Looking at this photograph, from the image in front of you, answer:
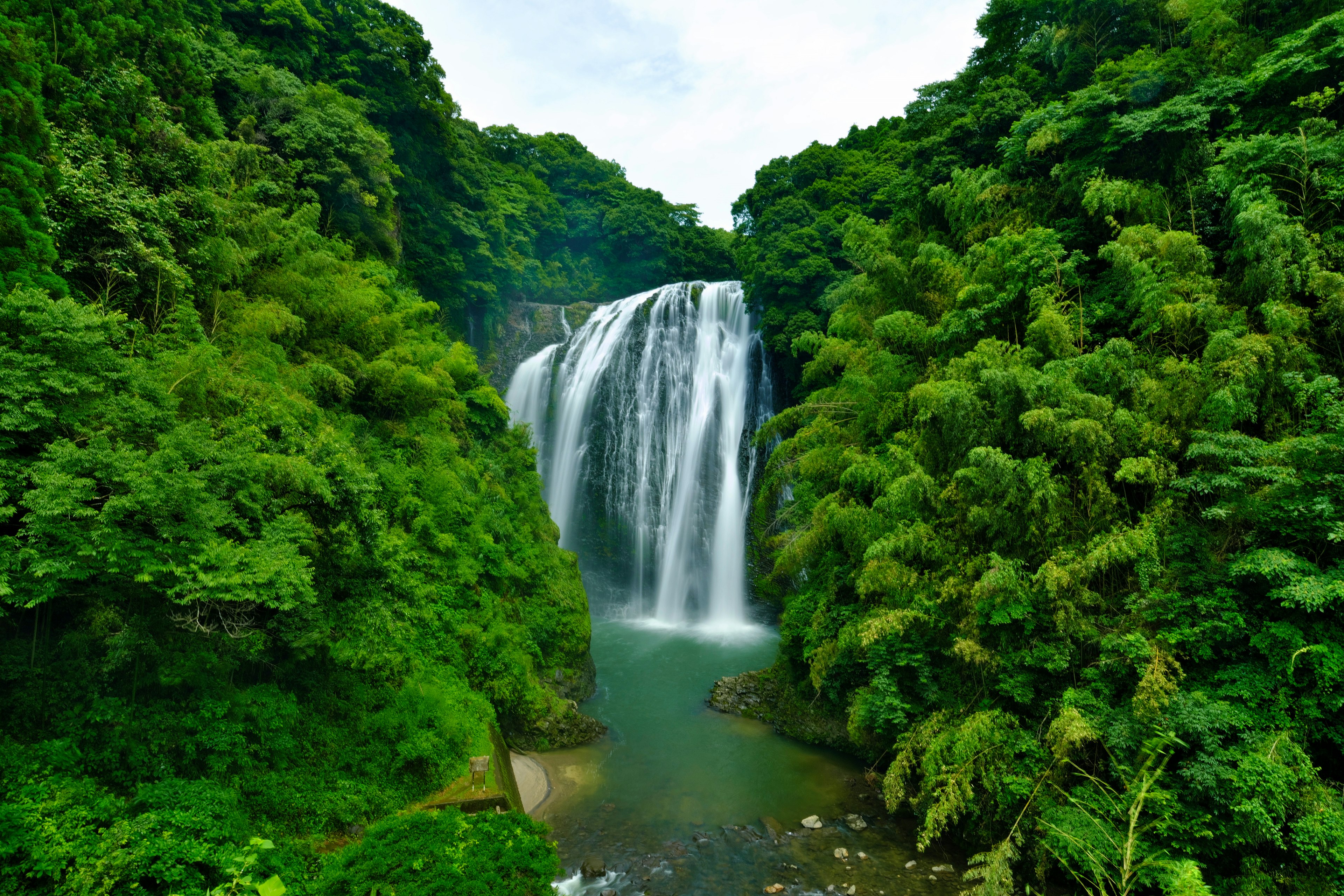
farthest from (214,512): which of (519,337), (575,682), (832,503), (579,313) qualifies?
(579,313)

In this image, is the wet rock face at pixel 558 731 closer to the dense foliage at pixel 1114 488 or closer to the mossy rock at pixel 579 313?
the dense foliage at pixel 1114 488

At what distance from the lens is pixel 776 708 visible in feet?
38.9

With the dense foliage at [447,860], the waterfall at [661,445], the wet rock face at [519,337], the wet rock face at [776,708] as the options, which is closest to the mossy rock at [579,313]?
the wet rock face at [519,337]

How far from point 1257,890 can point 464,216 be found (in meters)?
25.3

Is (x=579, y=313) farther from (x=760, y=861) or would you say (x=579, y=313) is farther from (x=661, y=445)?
Answer: (x=760, y=861)

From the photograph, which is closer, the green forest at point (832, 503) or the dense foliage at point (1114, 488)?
the green forest at point (832, 503)

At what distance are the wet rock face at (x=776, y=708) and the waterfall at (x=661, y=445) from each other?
594 centimetres

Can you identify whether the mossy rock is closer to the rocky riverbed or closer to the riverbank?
the riverbank

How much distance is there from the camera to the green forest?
511 cm

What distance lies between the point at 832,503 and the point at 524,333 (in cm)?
2135

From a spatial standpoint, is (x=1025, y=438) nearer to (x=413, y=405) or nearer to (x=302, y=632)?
(x=302, y=632)

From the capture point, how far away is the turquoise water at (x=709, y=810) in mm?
7426

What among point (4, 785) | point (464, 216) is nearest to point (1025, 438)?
point (4, 785)

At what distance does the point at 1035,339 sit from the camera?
8648 millimetres
